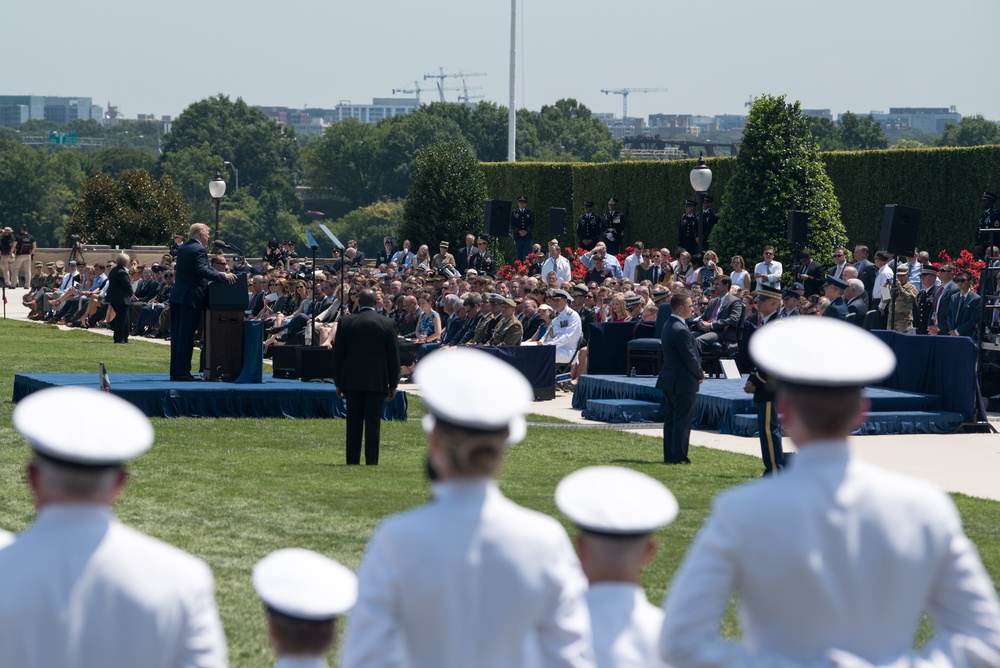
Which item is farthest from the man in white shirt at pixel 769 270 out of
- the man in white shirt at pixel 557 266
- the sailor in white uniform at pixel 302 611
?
the sailor in white uniform at pixel 302 611

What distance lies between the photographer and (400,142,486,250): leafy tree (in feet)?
153

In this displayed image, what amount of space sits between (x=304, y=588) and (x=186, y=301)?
54.8ft

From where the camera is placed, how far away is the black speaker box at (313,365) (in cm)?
2228

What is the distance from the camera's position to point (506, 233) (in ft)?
137

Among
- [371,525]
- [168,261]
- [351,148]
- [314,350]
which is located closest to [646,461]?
[371,525]

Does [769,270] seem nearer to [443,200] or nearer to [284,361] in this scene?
[284,361]

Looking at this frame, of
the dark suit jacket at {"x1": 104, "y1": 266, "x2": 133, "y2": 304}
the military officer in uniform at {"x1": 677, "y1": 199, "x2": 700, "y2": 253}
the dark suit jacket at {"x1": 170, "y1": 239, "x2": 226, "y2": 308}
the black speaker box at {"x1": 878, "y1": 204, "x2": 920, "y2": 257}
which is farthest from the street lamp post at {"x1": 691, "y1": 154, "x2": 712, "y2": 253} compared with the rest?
the dark suit jacket at {"x1": 170, "y1": 239, "x2": 226, "y2": 308}

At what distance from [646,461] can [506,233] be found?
25669mm

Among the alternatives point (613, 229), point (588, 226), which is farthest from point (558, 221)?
point (613, 229)

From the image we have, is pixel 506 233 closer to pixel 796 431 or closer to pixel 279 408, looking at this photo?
pixel 279 408

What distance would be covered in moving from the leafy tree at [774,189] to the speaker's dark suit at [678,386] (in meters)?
15.6

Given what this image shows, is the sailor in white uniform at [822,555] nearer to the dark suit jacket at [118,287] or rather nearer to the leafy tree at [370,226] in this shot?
the dark suit jacket at [118,287]

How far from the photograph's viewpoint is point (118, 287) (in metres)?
34.7

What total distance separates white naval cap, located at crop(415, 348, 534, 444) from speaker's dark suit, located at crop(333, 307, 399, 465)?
1140 centimetres
